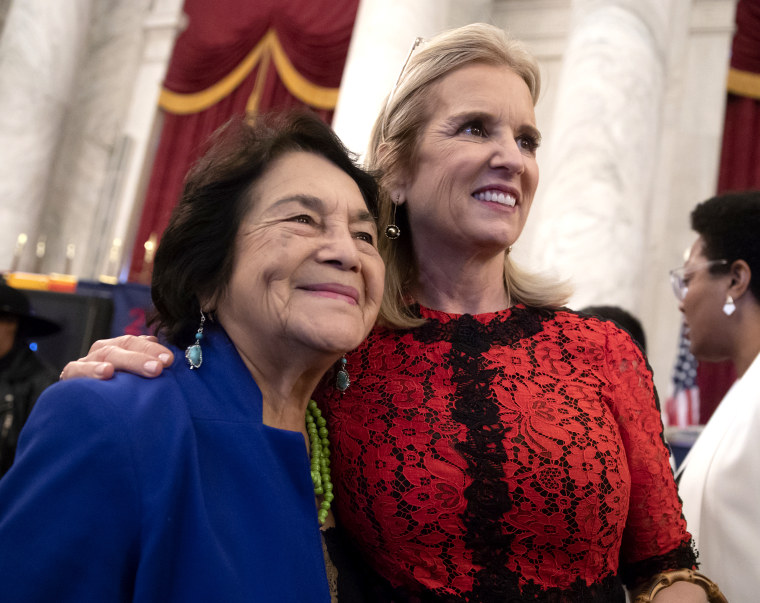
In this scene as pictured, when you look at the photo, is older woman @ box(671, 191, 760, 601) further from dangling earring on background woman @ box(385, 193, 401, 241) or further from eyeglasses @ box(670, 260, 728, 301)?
dangling earring on background woman @ box(385, 193, 401, 241)

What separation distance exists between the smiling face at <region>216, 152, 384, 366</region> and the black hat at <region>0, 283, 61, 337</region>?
10.1ft

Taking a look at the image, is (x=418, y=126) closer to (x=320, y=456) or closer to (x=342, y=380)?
(x=342, y=380)

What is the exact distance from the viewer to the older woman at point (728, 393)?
2174mm

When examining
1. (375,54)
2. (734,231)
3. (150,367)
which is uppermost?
(375,54)

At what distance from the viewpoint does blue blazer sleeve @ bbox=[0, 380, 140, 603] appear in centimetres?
113

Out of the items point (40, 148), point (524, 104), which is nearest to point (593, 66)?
point (524, 104)

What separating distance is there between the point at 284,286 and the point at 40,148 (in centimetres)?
711

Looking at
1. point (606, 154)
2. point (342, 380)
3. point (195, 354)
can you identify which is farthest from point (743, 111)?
point (195, 354)

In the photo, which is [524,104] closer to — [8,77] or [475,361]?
[475,361]

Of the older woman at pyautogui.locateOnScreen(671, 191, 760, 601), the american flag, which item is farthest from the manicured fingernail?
the american flag

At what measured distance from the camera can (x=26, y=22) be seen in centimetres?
752

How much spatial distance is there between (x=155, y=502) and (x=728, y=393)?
2146mm

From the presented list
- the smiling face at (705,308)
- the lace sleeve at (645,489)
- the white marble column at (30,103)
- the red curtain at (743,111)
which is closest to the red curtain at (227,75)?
the white marble column at (30,103)

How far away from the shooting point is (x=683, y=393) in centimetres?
555
